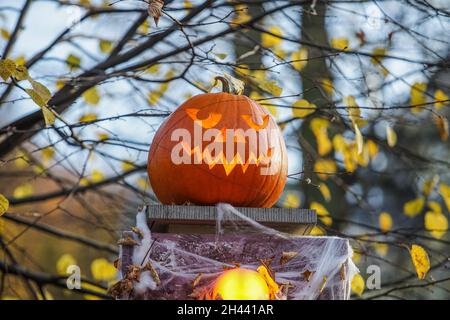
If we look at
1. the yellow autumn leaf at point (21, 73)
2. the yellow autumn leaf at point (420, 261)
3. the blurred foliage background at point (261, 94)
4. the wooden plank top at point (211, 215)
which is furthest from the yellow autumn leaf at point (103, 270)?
the wooden plank top at point (211, 215)

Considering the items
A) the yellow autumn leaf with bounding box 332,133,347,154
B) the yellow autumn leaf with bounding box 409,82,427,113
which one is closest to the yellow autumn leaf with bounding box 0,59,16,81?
the yellow autumn leaf with bounding box 409,82,427,113

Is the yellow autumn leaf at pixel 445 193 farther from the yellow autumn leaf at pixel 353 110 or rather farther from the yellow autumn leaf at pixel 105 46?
the yellow autumn leaf at pixel 105 46

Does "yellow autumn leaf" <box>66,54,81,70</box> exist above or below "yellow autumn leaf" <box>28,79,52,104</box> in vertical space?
above

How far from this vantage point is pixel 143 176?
18.3ft

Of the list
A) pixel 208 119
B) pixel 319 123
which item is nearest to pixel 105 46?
pixel 319 123

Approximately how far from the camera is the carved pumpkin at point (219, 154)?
9.05ft

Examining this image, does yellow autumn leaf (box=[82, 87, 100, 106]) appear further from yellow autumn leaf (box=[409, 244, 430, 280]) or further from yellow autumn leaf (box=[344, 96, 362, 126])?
yellow autumn leaf (box=[409, 244, 430, 280])

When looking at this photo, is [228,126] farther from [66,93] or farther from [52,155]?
[52,155]

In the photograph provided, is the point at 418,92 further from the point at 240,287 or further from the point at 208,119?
the point at 240,287

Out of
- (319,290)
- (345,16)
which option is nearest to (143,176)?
(345,16)

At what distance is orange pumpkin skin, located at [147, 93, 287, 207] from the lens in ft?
9.09

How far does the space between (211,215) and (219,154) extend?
288 mm
